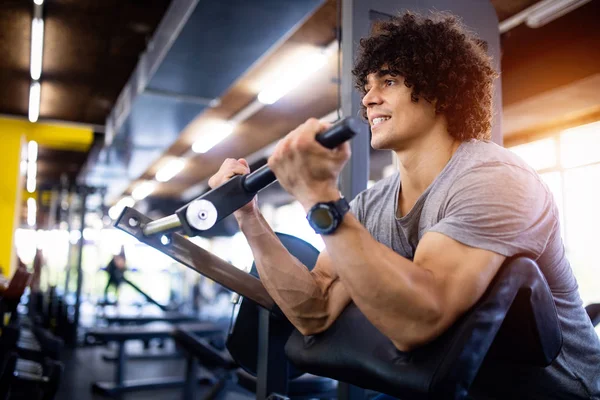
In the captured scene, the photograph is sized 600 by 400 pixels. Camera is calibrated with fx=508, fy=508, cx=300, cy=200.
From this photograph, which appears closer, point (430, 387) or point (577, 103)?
point (430, 387)

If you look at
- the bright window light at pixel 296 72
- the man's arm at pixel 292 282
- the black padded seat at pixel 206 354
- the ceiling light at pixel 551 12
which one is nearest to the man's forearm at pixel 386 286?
the man's arm at pixel 292 282

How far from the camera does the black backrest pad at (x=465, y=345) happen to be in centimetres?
68

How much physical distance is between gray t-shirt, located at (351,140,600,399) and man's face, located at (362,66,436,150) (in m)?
0.11

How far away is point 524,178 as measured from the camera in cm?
93

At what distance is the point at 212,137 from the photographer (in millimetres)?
7227

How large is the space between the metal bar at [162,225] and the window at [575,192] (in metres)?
2.79

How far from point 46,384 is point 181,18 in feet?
7.43

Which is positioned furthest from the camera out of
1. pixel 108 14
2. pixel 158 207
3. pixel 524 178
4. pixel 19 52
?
pixel 158 207

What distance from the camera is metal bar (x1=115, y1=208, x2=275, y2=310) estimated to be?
0.99m

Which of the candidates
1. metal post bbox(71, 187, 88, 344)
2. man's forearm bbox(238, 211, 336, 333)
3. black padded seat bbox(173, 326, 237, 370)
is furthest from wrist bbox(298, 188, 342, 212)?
metal post bbox(71, 187, 88, 344)

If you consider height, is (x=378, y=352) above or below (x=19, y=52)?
below

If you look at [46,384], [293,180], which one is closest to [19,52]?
[46,384]

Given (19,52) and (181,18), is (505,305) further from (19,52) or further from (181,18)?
(19,52)

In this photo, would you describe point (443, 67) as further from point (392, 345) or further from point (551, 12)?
point (551, 12)
